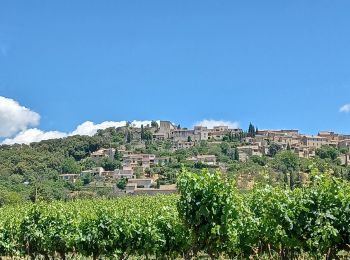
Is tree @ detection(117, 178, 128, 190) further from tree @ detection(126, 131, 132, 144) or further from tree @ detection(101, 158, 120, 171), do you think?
tree @ detection(126, 131, 132, 144)

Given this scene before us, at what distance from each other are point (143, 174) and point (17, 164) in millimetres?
26849

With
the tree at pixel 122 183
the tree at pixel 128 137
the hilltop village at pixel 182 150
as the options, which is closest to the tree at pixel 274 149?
the hilltop village at pixel 182 150

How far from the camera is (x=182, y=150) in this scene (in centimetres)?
13438

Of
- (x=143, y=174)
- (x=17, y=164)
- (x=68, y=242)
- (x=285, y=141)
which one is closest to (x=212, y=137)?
(x=285, y=141)

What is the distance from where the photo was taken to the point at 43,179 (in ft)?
314

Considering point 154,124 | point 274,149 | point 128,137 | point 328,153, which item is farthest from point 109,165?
point 328,153

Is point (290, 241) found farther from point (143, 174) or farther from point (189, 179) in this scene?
point (143, 174)

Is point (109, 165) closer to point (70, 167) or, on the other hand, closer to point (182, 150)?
point (70, 167)

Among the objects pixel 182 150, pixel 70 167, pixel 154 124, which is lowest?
pixel 70 167

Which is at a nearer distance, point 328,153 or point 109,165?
point 109,165

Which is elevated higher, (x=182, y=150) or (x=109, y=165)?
(x=182, y=150)

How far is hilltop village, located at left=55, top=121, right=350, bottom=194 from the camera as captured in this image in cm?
10554

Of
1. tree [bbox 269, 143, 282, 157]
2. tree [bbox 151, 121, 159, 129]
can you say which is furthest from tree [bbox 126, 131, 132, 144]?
tree [bbox 269, 143, 282, 157]

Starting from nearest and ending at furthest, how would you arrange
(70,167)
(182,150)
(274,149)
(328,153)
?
(70,167), (328,153), (274,149), (182,150)
